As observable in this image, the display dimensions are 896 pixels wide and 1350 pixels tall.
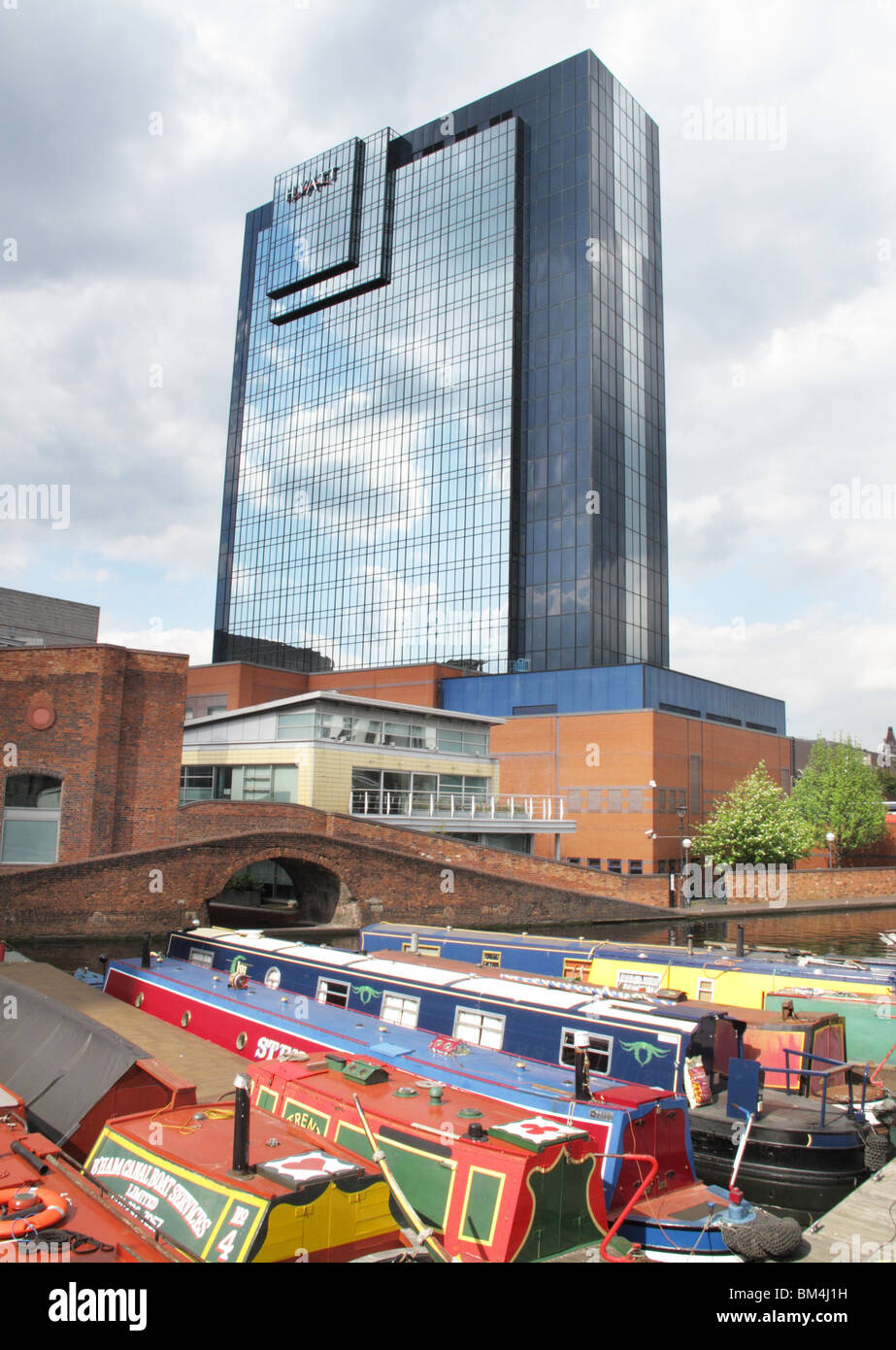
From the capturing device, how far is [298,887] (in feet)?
120

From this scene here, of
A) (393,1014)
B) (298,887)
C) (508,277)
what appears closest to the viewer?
(393,1014)

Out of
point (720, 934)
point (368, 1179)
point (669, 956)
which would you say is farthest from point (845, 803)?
point (368, 1179)

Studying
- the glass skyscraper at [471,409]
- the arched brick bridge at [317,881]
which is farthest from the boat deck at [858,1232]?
the glass skyscraper at [471,409]

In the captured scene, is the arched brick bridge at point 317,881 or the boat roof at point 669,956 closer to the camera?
the boat roof at point 669,956

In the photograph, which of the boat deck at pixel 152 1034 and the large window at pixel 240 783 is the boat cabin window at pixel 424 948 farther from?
the large window at pixel 240 783

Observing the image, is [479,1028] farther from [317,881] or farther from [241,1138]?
[317,881]

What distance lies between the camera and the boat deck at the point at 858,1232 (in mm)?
8663

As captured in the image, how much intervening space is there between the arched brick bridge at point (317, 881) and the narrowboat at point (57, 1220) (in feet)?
70.2

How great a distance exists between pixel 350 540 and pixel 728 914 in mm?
51841

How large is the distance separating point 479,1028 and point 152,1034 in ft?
17.4

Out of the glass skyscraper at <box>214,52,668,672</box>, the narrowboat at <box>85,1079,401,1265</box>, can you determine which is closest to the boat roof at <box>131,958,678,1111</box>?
the narrowboat at <box>85,1079,401,1265</box>

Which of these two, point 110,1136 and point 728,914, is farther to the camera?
point 728,914
